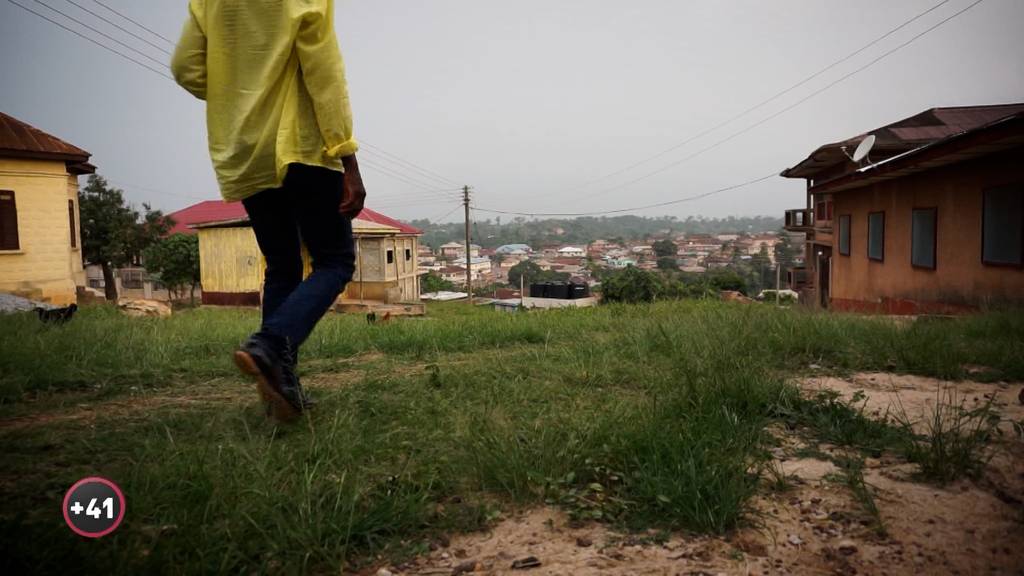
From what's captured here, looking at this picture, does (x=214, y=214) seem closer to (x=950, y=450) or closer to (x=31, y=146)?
(x=31, y=146)

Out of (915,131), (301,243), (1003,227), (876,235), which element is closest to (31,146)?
(301,243)

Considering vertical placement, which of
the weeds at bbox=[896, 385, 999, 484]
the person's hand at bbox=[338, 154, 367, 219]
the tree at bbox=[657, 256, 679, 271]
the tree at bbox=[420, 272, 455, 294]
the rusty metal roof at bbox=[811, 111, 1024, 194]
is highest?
the rusty metal roof at bbox=[811, 111, 1024, 194]

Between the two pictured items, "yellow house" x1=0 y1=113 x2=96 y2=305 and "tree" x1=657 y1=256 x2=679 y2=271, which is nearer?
"yellow house" x1=0 y1=113 x2=96 y2=305

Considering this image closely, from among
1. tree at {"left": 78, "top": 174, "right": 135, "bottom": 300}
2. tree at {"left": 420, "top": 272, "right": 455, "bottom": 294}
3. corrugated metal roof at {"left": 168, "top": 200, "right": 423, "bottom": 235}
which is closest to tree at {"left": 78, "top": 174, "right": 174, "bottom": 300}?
tree at {"left": 78, "top": 174, "right": 135, "bottom": 300}

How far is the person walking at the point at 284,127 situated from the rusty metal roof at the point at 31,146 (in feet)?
40.6

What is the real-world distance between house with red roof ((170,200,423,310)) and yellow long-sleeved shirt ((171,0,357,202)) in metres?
20.6

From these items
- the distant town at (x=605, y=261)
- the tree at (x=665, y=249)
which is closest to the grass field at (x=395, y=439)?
the distant town at (x=605, y=261)

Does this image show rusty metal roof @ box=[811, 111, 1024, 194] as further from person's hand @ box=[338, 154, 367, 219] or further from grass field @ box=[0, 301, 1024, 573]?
person's hand @ box=[338, 154, 367, 219]

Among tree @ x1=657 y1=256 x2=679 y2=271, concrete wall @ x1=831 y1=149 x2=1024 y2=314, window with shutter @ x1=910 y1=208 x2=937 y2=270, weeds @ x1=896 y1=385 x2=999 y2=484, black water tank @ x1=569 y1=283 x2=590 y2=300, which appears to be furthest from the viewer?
tree @ x1=657 y1=256 x2=679 y2=271

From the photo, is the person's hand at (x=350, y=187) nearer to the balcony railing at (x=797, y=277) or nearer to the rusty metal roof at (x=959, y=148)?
the rusty metal roof at (x=959, y=148)

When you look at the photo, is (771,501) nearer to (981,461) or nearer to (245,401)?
(981,461)

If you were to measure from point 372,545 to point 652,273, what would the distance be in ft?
110

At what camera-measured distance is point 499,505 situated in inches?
62.0

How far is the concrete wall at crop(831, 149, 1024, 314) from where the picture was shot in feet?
30.1
